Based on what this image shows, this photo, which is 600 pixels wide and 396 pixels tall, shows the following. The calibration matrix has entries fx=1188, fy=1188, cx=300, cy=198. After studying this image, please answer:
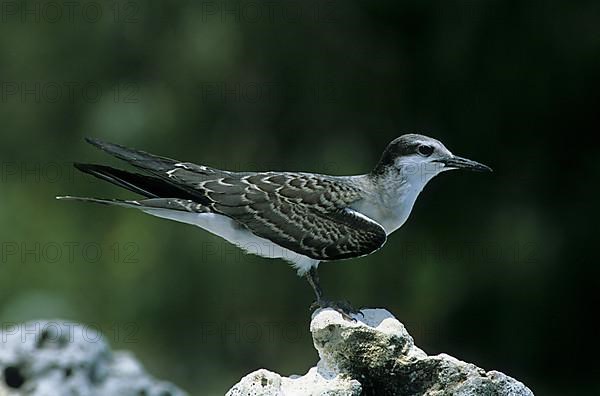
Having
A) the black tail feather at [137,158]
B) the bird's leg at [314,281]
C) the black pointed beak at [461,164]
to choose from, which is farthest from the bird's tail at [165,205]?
the black pointed beak at [461,164]

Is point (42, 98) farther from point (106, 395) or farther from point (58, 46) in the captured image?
point (106, 395)

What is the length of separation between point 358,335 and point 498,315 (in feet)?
14.6

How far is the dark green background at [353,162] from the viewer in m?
7.02

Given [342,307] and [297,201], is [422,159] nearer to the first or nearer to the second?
[297,201]

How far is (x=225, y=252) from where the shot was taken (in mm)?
7527

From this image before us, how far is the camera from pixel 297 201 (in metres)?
3.94

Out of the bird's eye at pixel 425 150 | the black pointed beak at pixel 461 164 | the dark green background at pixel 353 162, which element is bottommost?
the dark green background at pixel 353 162

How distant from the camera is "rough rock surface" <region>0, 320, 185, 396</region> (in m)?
3.90

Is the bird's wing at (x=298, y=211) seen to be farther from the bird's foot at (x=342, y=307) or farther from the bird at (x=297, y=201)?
the bird's foot at (x=342, y=307)

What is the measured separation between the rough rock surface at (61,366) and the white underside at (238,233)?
0.52 m

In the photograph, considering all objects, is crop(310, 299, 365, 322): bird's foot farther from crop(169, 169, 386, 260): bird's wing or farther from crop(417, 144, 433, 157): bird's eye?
crop(417, 144, 433, 157): bird's eye

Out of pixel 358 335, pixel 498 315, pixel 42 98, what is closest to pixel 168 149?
pixel 42 98

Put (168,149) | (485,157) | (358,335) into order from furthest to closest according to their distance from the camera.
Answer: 1. (168,149)
2. (485,157)
3. (358,335)

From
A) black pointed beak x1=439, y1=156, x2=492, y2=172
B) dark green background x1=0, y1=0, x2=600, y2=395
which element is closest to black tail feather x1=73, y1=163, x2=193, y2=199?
black pointed beak x1=439, y1=156, x2=492, y2=172
